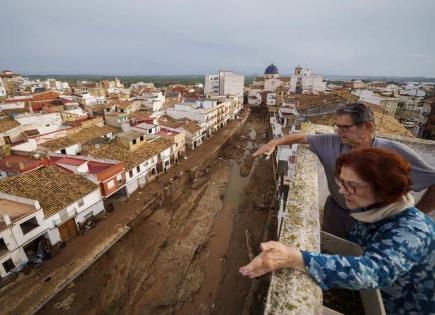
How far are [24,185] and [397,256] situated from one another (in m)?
19.8

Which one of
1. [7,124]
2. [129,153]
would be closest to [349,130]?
[129,153]

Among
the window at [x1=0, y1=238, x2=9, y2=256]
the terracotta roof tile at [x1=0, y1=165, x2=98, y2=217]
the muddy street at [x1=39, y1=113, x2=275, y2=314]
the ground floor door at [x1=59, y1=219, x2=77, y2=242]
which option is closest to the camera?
the muddy street at [x1=39, y1=113, x2=275, y2=314]

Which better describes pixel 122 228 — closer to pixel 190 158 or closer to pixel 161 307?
pixel 161 307

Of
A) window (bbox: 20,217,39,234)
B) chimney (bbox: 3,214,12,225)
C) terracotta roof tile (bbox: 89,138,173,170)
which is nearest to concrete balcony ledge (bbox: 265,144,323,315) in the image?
chimney (bbox: 3,214,12,225)

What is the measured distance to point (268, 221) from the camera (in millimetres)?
18703

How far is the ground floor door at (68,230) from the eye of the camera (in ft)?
49.3

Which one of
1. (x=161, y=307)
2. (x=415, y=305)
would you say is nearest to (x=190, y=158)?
(x=161, y=307)

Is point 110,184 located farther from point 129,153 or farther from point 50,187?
point 129,153

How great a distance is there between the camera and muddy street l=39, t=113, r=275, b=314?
12125 millimetres

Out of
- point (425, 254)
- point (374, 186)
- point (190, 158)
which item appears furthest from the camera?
point (190, 158)

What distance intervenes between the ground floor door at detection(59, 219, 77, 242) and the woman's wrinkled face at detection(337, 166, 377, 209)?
18075mm

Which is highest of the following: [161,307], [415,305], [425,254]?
[425,254]

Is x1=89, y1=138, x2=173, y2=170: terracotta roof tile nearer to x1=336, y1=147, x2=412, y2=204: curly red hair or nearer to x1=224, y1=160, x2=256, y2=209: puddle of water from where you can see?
x1=224, y1=160, x2=256, y2=209: puddle of water

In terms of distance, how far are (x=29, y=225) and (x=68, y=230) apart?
2.44 meters
